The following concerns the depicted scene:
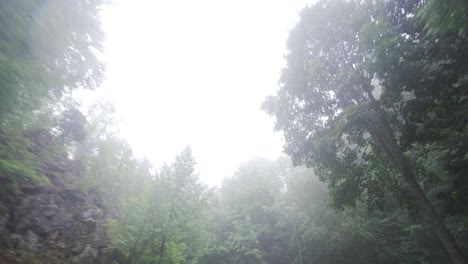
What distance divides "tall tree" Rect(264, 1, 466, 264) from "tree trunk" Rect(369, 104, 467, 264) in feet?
0.08

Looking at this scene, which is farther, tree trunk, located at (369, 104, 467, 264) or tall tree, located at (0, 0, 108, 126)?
tree trunk, located at (369, 104, 467, 264)

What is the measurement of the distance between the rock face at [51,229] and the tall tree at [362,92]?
36.3 feet

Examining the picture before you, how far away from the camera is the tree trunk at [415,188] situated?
674 centimetres

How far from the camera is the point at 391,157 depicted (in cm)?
834

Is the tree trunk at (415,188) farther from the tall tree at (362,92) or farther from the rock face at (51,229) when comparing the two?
the rock face at (51,229)

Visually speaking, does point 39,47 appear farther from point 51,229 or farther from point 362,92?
point 51,229

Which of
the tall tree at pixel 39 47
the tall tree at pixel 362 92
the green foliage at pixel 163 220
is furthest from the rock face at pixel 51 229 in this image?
the tall tree at pixel 362 92

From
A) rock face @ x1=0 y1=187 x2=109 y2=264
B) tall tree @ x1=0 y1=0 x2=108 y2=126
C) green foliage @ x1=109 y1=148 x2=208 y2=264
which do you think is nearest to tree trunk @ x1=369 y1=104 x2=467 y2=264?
tall tree @ x1=0 y1=0 x2=108 y2=126

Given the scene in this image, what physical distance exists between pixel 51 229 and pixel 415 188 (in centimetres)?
1492

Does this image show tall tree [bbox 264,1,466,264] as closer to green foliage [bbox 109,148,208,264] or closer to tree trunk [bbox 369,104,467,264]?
tree trunk [bbox 369,104,467,264]

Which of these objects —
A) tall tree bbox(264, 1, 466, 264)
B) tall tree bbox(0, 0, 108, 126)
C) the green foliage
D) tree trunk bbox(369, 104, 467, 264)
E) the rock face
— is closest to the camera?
tall tree bbox(0, 0, 108, 126)

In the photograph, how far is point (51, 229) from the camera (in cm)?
1139

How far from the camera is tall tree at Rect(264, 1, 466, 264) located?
629 cm

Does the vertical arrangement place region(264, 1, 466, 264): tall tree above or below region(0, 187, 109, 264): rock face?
above
